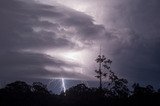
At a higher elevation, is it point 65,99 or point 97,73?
point 97,73

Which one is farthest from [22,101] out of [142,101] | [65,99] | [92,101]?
[142,101]

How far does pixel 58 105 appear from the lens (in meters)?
72.2

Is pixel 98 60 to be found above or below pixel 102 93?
above

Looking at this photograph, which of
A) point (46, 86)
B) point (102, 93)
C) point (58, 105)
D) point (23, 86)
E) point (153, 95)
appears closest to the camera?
point (58, 105)

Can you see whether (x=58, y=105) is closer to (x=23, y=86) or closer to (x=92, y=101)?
(x=92, y=101)

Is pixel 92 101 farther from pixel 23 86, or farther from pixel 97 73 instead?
pixel 23 86

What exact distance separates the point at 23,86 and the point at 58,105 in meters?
21.3

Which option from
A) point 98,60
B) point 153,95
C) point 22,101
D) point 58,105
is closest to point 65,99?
point 58,105

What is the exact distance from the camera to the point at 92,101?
248 ft

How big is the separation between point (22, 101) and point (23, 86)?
17.7m

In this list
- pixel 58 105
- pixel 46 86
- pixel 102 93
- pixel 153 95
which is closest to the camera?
pixel 58 105

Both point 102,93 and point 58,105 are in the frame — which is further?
point 102,93

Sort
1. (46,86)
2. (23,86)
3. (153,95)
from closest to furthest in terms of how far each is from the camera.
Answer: (153,95), (23,86), (46,86)

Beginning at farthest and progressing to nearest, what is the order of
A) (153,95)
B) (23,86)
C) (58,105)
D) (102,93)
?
(23,86) → (102,93) → (153,95) → (58,105)
